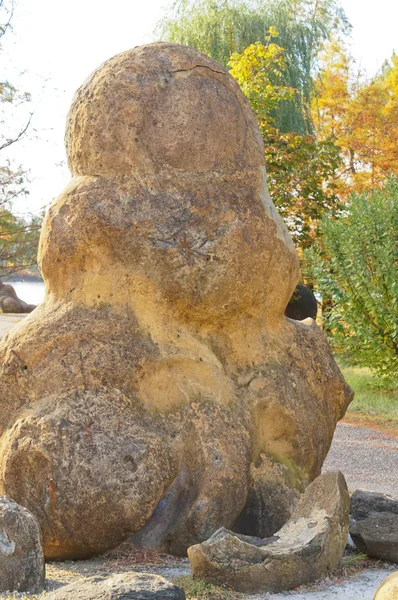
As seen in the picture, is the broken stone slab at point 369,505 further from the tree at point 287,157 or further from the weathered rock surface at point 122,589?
the tree at point 287,157

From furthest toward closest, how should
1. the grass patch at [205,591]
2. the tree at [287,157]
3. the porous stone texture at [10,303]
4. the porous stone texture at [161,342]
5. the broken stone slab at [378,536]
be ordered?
the porous stone texture at [10,303]
the tree at [287,157]
the broken stone slab at [378,536]
the porous stone texture at [161,342]
the grass patch at [205,591]

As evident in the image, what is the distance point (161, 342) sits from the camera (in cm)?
453

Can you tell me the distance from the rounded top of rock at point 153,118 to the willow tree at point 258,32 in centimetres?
1493

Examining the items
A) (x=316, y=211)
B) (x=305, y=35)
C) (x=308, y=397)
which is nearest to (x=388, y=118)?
(x=305, y=35)

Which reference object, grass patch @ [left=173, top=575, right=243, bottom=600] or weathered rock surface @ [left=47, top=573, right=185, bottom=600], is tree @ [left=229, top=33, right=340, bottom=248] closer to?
grass patch @ [left=173, top=575, right=243, bottom=600]

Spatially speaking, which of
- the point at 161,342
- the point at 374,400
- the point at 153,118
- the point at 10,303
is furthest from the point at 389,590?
the point at 10,303

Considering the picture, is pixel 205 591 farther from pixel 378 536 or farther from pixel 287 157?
pixel 287 157

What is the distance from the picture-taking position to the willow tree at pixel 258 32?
1992cm

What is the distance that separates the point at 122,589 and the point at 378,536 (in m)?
1.75

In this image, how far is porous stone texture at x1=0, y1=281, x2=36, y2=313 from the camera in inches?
882

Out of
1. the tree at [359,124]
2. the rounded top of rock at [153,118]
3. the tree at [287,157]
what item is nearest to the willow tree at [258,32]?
the tree at [359,124]

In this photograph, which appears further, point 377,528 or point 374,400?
point 374,400

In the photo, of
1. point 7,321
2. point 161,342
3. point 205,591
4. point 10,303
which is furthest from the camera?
point 10,303

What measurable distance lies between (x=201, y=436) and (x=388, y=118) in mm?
16786
